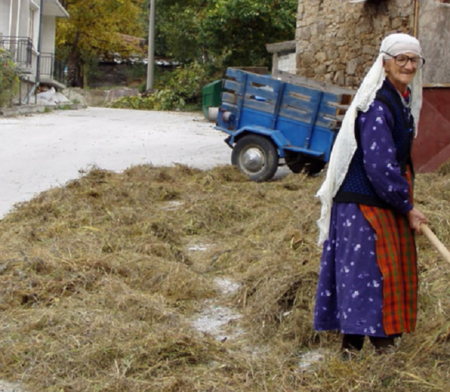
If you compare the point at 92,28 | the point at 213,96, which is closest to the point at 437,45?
the point at 213,96

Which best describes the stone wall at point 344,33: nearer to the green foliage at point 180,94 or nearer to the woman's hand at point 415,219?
the woman's hand at point 415,219

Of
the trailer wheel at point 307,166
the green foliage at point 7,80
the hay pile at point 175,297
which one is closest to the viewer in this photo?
the hay pile at point 175,297

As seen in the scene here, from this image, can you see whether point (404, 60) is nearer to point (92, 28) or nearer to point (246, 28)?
point (246, 28)

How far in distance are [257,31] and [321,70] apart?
38.8 feet

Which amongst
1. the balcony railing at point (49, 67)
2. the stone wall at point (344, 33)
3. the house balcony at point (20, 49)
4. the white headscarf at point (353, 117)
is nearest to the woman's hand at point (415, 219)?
the white headscarf at point (353, 117)

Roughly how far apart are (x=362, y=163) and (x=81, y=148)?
9.74 m

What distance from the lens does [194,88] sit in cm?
2902

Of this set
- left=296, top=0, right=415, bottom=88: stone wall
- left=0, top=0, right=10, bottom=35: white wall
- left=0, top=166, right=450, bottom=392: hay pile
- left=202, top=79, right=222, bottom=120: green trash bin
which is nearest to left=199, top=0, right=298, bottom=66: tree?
left=202, top=79, right=222, bottom=120: green trash bin

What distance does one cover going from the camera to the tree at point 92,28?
118 ft

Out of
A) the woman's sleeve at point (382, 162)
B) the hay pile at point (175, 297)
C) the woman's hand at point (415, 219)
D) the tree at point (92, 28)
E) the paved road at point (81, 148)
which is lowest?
the hay pile at point (175, 297)

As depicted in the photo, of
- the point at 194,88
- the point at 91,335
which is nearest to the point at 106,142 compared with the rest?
the point at 91,335

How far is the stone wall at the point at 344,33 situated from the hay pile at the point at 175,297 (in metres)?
5.34

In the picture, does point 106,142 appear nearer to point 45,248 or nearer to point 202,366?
point 45,248

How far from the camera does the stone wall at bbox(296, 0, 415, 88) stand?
12828 mm
